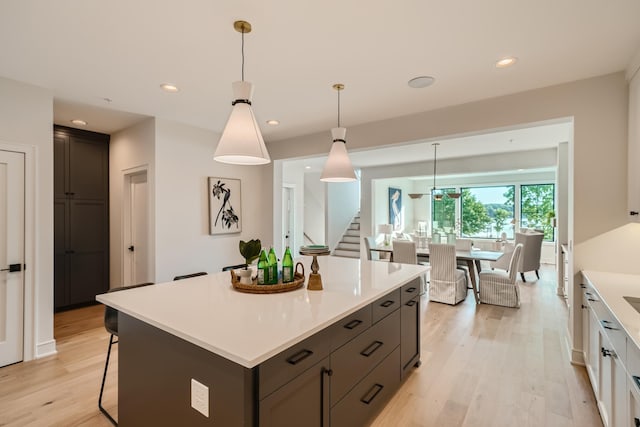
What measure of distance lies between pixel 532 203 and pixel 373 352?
29.2ft

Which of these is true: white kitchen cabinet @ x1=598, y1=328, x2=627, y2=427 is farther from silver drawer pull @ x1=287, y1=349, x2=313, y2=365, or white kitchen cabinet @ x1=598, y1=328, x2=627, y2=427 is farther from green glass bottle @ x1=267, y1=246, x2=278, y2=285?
green glass bottle @ x1=267, y1=246, x2=278, y2=285

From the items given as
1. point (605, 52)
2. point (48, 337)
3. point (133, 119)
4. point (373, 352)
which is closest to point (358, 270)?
point (373, 352)

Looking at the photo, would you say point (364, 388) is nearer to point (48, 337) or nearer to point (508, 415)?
point (508, 415)

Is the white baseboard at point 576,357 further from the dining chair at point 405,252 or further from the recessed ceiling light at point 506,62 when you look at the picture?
the recessed ceiling light at point 506,62

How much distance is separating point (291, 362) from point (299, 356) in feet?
0.18

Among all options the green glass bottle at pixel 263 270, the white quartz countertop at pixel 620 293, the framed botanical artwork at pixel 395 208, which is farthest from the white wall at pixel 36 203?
the framed botanical artwork at pixel 395 208

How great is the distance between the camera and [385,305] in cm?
212

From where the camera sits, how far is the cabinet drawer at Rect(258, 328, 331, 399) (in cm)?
119

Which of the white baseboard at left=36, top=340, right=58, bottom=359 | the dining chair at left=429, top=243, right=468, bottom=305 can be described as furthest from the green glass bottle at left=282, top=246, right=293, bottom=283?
the dining chair at left=429, top=243, right=468, bottom=305

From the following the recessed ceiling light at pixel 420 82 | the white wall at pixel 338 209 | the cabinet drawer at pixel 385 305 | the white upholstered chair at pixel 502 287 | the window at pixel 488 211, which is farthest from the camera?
the window at pixel 488 211

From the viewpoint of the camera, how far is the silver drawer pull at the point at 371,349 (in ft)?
6.12

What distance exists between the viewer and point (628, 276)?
243 cm

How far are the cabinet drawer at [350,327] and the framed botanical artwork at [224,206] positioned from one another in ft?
10.1

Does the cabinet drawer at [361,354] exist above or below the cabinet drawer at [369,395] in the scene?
above
